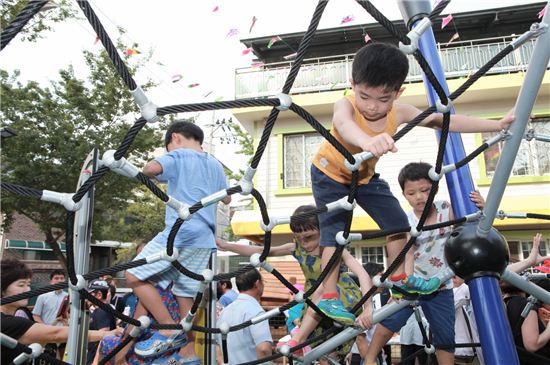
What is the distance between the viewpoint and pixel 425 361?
2.57 meters

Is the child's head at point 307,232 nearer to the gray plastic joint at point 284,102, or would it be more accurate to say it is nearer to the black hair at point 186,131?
the black hair at point 186,131

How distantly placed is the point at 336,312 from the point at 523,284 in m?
0.60

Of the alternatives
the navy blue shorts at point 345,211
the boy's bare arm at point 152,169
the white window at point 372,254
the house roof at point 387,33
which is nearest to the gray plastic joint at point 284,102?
the navy blue shorts at point 345,211

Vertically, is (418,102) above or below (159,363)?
above

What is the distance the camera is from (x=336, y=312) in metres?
1.27

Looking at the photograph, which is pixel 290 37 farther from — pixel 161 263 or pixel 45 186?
pixel 161 263

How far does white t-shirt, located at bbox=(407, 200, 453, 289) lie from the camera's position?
178cm

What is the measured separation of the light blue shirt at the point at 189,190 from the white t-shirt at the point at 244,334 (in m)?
0.65

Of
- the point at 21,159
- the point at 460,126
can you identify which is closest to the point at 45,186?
the point at 21,159

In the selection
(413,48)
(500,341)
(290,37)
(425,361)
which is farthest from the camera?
(290,37)

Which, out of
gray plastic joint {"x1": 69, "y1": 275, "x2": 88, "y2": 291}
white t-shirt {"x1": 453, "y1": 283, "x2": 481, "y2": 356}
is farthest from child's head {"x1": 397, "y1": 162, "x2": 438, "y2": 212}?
gray plastic joint {"x1": 69, "y1": 275, "x2": 88, "y2": 291}

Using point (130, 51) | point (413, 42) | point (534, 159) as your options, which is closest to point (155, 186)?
point (413, 42)

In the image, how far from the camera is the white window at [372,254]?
621cm

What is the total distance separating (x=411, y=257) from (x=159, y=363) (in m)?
0.92
